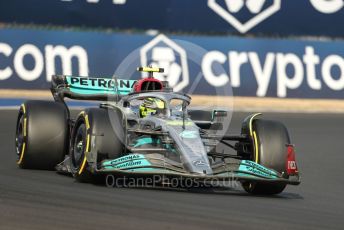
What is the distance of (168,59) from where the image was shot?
20.2m

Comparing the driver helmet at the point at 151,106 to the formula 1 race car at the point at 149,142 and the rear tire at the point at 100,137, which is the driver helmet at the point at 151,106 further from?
the rear tire at the point at 100,137

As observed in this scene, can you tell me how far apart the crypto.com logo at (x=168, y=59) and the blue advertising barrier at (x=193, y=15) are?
417mm

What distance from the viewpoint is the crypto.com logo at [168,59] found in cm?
2011

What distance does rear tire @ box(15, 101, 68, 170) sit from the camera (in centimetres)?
1152

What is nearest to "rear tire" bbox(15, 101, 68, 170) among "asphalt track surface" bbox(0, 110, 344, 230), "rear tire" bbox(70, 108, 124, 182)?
"asphalt track surface" bbox(0, 110, 344, 230)

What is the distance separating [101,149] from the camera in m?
10.2

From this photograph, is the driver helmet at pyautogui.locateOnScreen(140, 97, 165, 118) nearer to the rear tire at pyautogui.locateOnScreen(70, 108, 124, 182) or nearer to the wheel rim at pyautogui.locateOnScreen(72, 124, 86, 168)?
the rear tire at pyautogui.locateOnScreen(70, 108, 124, 182)

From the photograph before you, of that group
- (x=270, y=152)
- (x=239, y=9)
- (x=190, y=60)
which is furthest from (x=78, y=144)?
(x=239, y=9)

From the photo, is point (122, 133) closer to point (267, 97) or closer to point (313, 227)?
point (313, 227)

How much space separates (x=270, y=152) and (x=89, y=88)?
332 centimetres

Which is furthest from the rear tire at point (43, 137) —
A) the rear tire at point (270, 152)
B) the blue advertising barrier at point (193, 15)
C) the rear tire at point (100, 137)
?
the blue advertising barrier at point (193, 15)

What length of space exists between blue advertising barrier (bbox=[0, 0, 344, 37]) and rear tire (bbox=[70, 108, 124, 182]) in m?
9.60

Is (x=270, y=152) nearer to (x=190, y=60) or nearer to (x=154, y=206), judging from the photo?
(x=154, y=206)

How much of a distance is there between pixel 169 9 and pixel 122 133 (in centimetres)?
1069
